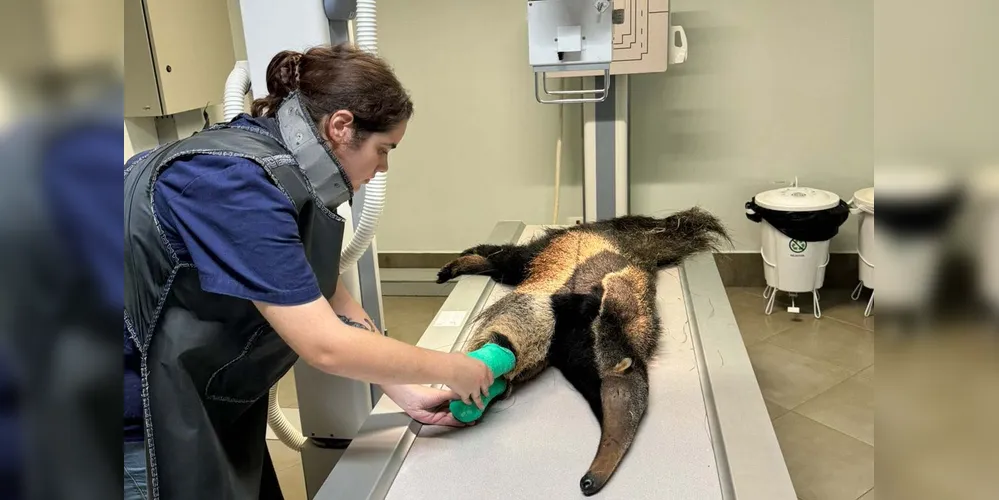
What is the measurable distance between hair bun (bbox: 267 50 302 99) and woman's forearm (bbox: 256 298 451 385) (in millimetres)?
404

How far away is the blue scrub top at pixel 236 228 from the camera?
3.29 ft

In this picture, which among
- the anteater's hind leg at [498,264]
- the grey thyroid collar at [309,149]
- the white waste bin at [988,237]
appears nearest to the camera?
the white waste bin at [988,237]

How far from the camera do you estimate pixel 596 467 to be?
1.23m

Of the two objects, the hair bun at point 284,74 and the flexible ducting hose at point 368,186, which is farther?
the flexible ducting hose at point 368,186

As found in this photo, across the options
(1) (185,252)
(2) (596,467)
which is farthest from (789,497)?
(1) (185,252)

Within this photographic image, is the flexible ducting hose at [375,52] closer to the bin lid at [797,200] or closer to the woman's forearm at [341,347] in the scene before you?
the woman's forearm at [341,347]

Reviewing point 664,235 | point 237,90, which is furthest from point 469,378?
point 664,235

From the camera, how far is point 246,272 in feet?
3.28

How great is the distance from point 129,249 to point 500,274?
48.7 inches

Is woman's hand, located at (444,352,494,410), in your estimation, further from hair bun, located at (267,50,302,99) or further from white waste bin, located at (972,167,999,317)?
white waste bin, located at (972,167,999,317)

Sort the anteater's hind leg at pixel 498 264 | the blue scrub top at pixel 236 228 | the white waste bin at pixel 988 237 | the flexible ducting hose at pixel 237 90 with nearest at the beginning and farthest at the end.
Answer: the white waste bin at pixel 988 237, the blue scrub top at pixel 236 228, the flexible ducting hose at pixel 237 90, the anteater's hind leg at pixel 498 264

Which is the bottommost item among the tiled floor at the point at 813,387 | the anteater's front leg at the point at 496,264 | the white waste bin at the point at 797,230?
the tiled floor at the point at 813,387

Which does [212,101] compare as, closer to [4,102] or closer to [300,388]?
[300,388]

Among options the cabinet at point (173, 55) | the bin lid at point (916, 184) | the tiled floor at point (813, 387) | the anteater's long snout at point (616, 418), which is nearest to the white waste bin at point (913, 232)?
the bin lid at point (916, 184)
